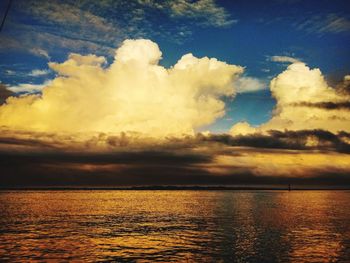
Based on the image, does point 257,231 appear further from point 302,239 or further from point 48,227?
point 48,227

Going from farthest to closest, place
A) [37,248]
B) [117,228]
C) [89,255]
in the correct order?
[117,228]
[37,248]
[89,255]

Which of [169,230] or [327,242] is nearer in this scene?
[327,242]

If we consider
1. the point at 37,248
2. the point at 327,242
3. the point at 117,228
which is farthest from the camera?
the point at 117,228

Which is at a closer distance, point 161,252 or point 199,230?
point 161,252

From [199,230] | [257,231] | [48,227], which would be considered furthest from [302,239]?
[48,227]

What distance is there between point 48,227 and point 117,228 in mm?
14404

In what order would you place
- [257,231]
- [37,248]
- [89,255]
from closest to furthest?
1. [89,255]
2. [37,248]
3. [257,231]

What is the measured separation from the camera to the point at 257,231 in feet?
237

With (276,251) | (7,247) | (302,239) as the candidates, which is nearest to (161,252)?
(276,251)

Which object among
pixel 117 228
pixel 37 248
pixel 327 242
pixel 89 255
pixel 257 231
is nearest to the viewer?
pixel 89 255

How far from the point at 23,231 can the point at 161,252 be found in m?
35.2

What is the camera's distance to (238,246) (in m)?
54.0

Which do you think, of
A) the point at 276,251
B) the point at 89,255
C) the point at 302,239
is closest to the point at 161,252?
the point at 89,255

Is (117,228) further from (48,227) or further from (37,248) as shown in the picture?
(37,248)
